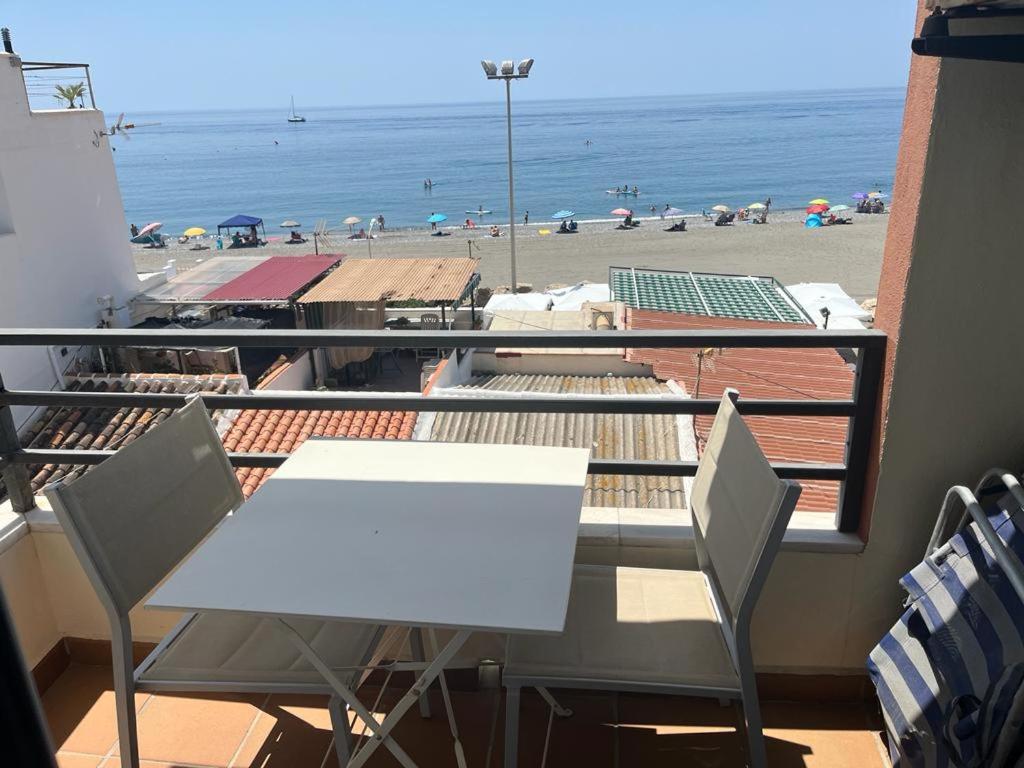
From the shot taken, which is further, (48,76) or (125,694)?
(48,76)

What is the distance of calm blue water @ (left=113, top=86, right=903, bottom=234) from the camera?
5900 cm

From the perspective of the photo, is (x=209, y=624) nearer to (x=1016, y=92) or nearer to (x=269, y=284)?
(x=1016, y=92)

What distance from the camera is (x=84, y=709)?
251cm

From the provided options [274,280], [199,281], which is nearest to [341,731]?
[274,280]

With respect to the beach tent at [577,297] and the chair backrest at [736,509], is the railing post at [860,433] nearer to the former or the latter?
the chair backrest at [736,509]

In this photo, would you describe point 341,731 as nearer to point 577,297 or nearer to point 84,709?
point 84,709

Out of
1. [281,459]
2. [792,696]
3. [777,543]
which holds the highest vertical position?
[777,543]

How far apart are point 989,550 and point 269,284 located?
1996cm

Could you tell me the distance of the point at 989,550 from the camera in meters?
1.80

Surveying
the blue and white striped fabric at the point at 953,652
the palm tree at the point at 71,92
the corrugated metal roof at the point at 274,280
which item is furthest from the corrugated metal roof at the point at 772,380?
the palm tree at the point at 71,92

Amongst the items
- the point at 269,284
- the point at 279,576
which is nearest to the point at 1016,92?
the point at 279,576

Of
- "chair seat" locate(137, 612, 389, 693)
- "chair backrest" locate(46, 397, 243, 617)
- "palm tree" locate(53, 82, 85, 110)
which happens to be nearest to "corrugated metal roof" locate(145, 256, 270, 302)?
"palm tree" locate(53, 82, 85, 110)

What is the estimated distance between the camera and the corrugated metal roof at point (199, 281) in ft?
65.0

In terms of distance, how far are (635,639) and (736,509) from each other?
1.36 ft
